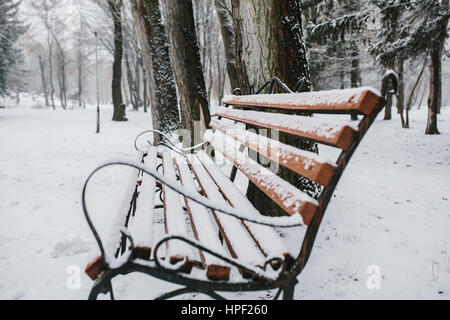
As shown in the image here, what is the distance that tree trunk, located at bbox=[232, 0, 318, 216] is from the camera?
2.57 m

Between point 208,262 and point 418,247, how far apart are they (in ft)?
7.06

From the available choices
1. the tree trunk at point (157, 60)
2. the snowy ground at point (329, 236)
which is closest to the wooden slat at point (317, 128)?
the snowy ground at point (329, 236)

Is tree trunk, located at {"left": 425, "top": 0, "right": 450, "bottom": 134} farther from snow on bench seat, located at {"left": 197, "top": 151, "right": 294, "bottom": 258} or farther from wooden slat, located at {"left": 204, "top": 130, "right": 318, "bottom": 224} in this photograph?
snow on bench seat, located at {"left": 197, "top": 151, "right": 294, "bottom": 258}

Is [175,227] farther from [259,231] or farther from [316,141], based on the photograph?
[316,141]

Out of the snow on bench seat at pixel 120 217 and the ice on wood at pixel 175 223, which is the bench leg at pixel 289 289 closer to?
the ice on wood at pixel 175 223

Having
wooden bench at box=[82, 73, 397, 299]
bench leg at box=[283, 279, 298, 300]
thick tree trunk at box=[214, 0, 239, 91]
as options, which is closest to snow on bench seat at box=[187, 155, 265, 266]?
wooden bench at box=[82, 73, 397, 299]

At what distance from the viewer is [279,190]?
1.40 meters

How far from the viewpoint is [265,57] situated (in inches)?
105

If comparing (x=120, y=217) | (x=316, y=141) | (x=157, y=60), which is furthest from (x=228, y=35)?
(x=120, y=217)

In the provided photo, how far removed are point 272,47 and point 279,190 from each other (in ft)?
5.55

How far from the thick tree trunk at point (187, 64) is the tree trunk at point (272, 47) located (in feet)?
7.70

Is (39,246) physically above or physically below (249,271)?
below
